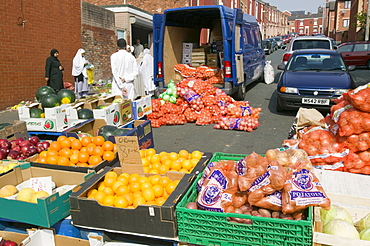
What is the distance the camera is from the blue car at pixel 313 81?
8.01m

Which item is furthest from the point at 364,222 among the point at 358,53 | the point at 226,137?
the point at 358,53

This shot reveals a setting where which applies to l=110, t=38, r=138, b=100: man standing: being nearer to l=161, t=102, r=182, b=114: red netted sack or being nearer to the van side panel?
l=161, t=102, r=182, b=114: red netted sack

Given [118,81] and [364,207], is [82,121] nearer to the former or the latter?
[118,81]

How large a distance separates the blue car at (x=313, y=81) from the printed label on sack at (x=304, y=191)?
19.2 ft

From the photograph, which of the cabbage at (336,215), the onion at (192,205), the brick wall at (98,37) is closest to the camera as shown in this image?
the onion at (192,205)

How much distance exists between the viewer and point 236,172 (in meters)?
3.05

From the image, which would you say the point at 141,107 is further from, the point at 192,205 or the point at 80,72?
the point at 80,72

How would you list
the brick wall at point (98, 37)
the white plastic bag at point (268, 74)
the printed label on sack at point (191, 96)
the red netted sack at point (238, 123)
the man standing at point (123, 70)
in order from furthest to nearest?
the brick wall at point (98, 37) < the white plastic bag at point (268, 74) < the printed label on sack at point (191, 96) < the man standing at point (123, 70) < the red netted sack at point (238, 123)

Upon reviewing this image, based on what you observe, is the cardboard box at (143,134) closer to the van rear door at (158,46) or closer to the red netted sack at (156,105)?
the red netted sack at (156,105)

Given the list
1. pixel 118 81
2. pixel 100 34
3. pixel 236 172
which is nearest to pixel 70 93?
pixel 118 81

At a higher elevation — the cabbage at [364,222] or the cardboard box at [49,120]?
the cardboard box at [49,120]

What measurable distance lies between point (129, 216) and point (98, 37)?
610 inches

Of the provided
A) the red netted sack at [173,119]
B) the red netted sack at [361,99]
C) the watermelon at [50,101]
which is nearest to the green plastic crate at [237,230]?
the red netted sack at [361,99]

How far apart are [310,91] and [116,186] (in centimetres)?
632
